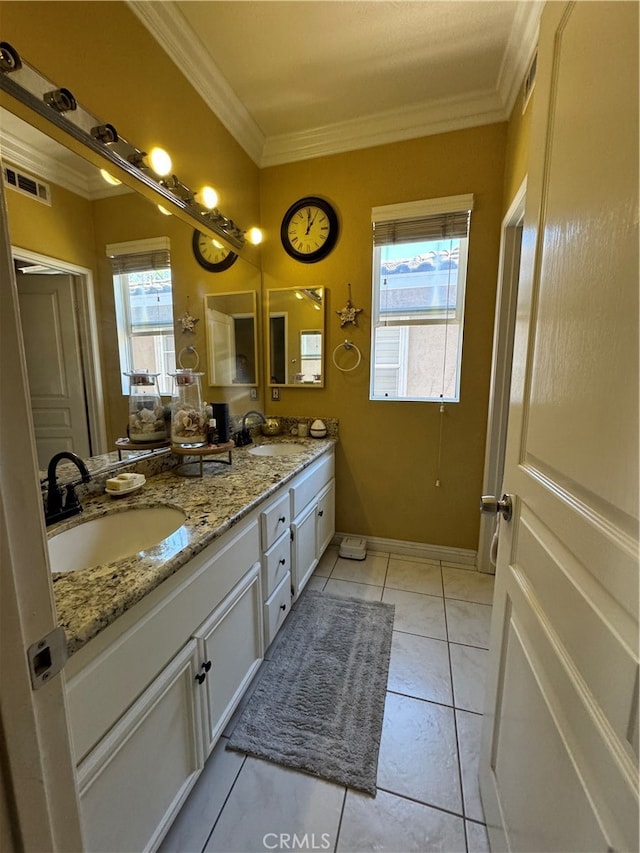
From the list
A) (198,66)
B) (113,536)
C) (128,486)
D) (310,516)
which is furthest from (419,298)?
(113,536)

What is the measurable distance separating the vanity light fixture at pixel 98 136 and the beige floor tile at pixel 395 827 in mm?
2341

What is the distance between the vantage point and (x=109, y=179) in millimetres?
1350

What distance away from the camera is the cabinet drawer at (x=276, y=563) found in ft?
4.86

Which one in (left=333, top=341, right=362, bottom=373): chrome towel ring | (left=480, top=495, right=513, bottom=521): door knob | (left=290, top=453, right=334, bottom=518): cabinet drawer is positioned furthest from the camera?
(left=333, top=341, right=362, bottom=373): chrome towel ring

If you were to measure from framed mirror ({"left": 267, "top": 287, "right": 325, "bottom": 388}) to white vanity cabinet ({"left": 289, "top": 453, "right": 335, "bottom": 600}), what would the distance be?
0.65 m

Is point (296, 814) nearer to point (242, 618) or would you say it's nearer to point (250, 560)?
point (242, 618)

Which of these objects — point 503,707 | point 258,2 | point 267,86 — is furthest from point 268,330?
point 503,707

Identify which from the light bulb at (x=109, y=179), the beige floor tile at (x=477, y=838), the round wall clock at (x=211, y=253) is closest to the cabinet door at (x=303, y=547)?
the beige floor tile at (x=477, y=838)

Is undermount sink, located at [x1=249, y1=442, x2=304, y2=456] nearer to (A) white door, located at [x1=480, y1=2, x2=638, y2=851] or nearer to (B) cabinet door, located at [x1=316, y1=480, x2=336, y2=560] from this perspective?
(B) cabinet door, located at [x1=316, y1=480, x2=336, y2=560]

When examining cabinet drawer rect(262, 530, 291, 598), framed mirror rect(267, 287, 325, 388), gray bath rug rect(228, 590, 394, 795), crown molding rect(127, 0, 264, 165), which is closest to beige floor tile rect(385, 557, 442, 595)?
gray bath rug rect(228, 590, 394, 795)

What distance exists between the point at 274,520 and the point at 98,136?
62.9 inches

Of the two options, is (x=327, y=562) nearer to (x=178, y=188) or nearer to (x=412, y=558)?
(x=412, y=558)

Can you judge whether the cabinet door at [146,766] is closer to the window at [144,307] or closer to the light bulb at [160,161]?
the window at [144,307]

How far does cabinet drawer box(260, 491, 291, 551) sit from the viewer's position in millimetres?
1431
